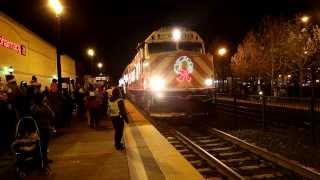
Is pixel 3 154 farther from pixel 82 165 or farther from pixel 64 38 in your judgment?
pixel 64 38

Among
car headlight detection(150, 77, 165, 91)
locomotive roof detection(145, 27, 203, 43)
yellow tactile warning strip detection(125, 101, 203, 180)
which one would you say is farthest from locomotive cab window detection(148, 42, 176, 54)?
yellow tactile warning strip detection(125, 101, 203, 180)

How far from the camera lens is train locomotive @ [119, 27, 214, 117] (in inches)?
701

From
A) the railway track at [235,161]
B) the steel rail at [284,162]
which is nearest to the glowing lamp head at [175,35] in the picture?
the railway track at [235,161]

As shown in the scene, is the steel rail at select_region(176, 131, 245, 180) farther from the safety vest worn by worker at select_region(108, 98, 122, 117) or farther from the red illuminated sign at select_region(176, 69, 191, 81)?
the red illuminated sign at select_region(176, 69, 191, 81)

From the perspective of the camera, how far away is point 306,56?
34.2 metres

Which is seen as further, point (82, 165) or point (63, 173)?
point (82, 165)

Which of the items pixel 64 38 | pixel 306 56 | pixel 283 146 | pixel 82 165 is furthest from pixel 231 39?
pixel 82 165

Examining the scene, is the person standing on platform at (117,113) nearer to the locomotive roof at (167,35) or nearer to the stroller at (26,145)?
the stroller at (26,145)

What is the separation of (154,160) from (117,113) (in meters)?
2.12

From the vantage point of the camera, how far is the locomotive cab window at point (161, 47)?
18594mm

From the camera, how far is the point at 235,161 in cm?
1088

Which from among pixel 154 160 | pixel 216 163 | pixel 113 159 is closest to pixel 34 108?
pixel 113 159

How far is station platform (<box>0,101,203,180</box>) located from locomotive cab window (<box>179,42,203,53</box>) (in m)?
5.11

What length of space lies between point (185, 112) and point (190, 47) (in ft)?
9.85
